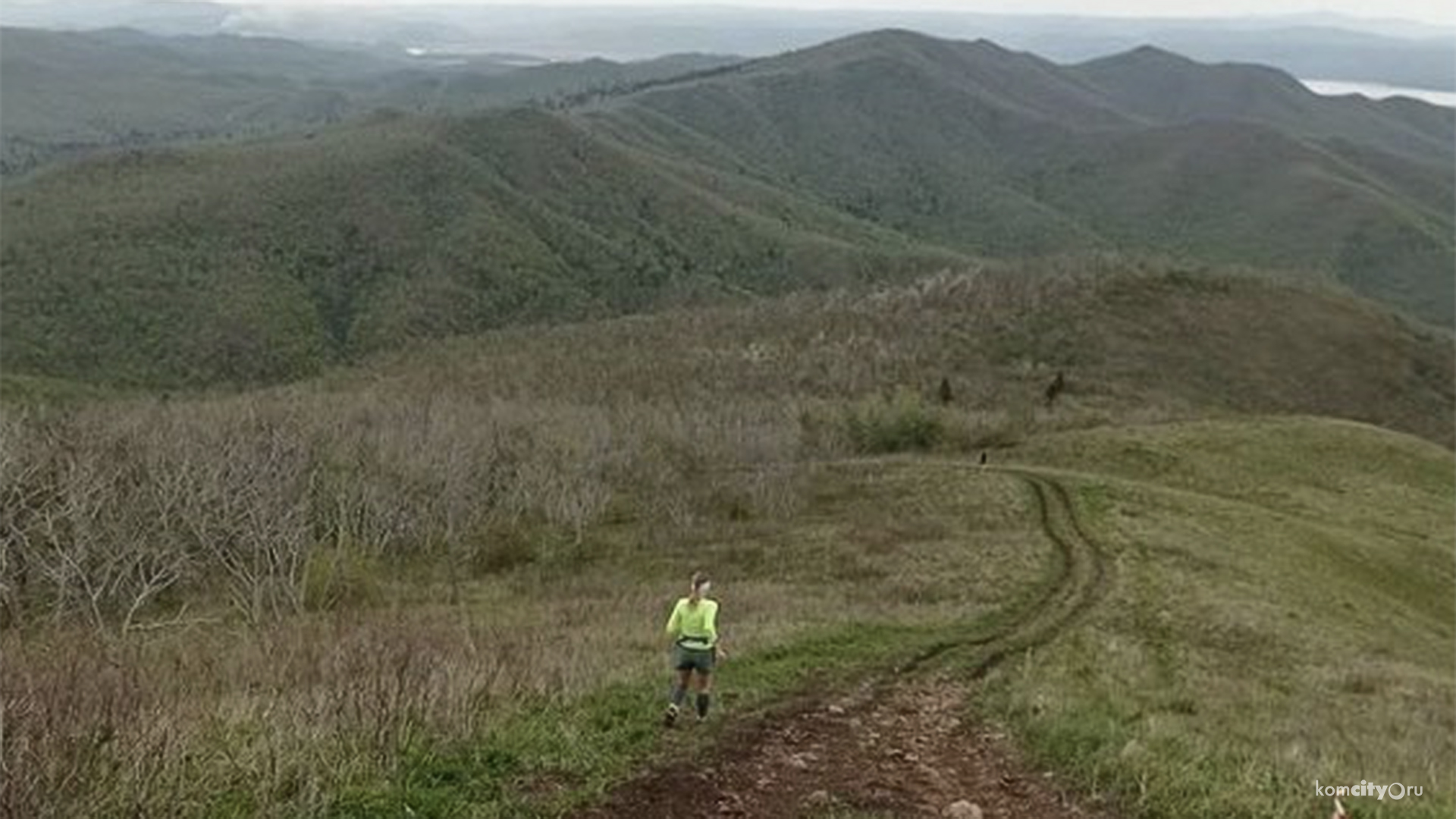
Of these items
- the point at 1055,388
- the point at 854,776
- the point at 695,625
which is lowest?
the point at 1055,388

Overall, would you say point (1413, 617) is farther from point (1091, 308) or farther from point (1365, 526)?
point (1091, 308)

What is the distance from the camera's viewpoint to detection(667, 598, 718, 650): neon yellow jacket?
19516mm

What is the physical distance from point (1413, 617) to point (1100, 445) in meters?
30.4

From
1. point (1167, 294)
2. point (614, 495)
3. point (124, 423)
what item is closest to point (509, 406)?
point (614, 495)

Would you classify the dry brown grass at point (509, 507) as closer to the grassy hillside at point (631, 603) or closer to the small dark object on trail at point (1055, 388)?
the grassy hillside at point (631, 603)

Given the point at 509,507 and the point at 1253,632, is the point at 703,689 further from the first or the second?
the point at 509,507

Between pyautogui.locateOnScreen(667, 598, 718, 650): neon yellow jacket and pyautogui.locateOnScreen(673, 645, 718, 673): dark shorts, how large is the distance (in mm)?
55

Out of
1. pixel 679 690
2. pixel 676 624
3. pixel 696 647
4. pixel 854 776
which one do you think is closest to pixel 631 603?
pixel 676 624

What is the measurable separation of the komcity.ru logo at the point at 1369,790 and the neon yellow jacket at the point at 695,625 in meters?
8.31

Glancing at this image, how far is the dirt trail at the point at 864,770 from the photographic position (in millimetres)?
15953

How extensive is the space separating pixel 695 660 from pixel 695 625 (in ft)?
1.62

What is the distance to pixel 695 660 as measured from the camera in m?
19.5

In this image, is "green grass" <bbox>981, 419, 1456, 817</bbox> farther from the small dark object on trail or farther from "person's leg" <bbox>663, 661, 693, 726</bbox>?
the small dark object on trail

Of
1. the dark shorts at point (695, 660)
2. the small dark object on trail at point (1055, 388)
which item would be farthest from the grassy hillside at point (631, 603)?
the small dark object on trail at point (1055, 388)
